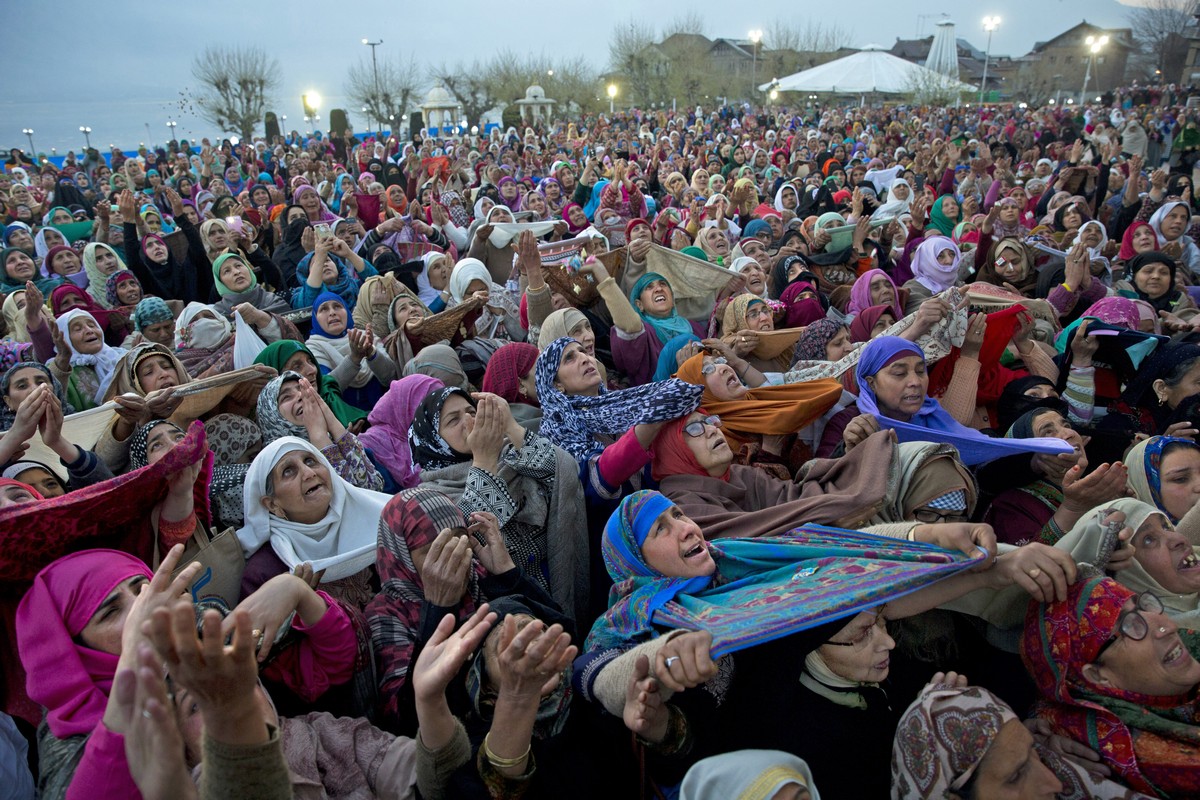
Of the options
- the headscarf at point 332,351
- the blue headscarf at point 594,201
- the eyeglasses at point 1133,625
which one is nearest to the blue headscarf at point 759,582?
the eyeglasses at point 1133,625

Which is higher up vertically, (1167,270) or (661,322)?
(1167,270)

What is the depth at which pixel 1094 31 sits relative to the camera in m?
65.3

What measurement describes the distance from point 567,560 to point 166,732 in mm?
1759

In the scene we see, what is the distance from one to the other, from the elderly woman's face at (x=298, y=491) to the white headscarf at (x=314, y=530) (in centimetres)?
2

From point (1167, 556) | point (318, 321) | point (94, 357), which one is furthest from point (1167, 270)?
point (94, 357)

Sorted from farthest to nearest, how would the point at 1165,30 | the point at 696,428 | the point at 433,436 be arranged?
1. the point at 1165,30
2. the point at 433,436
3. the point at 696,428

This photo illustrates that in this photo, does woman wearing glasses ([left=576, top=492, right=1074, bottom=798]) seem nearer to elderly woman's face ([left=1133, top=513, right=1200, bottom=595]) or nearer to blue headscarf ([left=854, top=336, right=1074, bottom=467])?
elderly woman's face ([left=1133, top=513, right=1200, bottom=595])

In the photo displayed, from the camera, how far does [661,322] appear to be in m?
5.12

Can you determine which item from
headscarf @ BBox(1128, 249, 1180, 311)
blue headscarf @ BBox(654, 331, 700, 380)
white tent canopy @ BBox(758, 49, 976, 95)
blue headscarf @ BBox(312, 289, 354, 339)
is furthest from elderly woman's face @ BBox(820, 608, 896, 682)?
white tent canopy @ BBox(758, 49, 976, 95)

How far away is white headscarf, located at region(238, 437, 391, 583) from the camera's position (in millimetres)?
2705

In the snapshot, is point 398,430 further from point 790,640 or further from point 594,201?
point 594,201

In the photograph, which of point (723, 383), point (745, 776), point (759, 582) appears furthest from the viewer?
point (723, 383)

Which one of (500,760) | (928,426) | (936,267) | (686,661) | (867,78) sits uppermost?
(867,78)

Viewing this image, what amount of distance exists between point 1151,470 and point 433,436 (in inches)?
116
